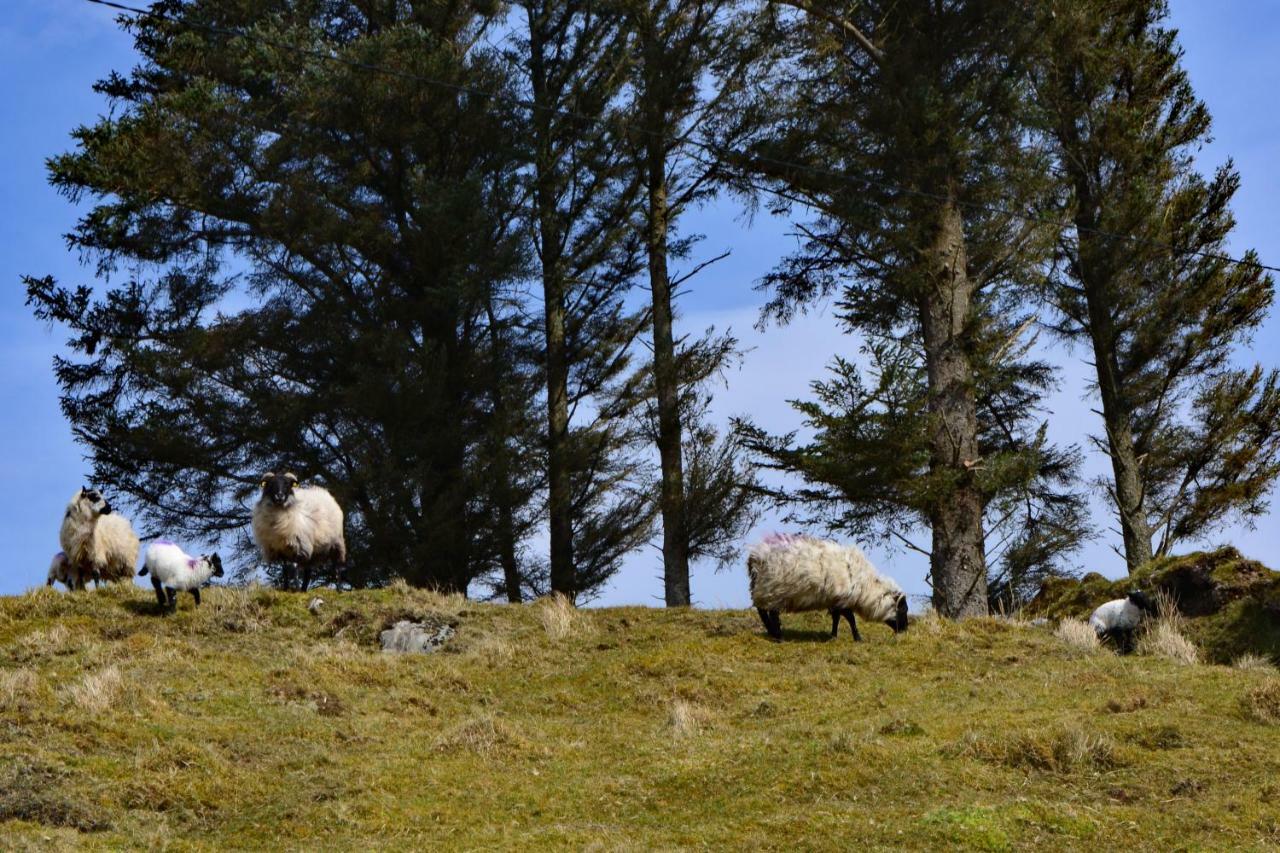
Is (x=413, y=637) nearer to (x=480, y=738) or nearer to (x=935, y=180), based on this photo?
(x=480, y=738)

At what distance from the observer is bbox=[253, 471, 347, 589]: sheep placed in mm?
19875

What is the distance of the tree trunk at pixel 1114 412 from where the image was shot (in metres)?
27.1

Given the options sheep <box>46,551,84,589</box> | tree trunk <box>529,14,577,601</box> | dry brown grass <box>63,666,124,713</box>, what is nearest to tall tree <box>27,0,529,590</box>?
tree trunk <box>529,14,577,601</box>

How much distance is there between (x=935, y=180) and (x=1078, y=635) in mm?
8452

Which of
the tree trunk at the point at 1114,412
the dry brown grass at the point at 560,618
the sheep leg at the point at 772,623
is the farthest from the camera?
the tree trunk at the point at 1114,412

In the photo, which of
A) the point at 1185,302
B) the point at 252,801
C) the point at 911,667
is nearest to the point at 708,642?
the point at 911,667

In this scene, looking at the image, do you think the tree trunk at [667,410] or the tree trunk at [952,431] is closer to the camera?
the tree trunk at [952,431]

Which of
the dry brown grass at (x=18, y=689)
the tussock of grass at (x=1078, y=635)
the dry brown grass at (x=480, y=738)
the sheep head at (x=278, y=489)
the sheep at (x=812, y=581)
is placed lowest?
the dry brown grass at (x=480, y=738)

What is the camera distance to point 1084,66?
91.1 feet

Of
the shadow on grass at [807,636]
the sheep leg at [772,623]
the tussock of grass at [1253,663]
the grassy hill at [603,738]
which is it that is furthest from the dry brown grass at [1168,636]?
the sheep leg at [772,623]

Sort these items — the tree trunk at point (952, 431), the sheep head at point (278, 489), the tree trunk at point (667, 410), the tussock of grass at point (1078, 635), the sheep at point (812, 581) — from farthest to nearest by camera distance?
the tree trunk at point (667, 410) < the tree trunk at point (952, 431) < the sheep head at point (278, 489) < the tussock of grass at point (1078, 635) < the sheep at point (812, 581)

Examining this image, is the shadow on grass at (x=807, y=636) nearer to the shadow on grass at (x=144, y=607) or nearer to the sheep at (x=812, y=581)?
the sheep at (x=812, y=581)

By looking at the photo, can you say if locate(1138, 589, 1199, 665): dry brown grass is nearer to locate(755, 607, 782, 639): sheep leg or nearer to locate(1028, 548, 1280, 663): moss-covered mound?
locate(1028, 548, 1280, 663): moss-covered mound

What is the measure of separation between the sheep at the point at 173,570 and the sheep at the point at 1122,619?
11.5 m
